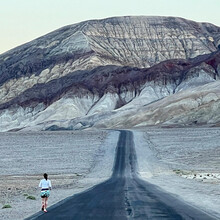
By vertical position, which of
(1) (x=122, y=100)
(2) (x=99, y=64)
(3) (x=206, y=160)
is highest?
(2) (x=99, y=64)

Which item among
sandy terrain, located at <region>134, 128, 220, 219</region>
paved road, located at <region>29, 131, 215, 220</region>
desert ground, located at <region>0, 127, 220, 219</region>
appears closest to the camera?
paved road, located at <region>29, 131, 215, 220</region>

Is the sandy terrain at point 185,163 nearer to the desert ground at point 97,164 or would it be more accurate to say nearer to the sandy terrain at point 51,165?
the desert ground at point 97,164

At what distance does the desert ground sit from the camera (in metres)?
28.4

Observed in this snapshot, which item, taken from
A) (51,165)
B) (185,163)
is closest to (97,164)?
(51,165)

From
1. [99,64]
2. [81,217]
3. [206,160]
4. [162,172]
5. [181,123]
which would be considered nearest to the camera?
[81,217]

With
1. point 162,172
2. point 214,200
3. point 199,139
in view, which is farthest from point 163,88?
point 214,200

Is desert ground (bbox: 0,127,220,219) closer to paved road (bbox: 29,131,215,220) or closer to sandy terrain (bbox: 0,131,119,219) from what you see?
sandy terrain (bbox: 0,131,119,219)

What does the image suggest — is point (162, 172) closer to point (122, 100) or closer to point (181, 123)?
point (181, 123)

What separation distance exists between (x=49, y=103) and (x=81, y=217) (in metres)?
163

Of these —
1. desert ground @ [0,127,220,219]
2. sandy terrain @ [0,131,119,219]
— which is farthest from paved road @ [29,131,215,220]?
sandy terrain @ [0,131,119,219]

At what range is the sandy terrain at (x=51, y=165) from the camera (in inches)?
1134

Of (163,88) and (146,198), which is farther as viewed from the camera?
(163,88)

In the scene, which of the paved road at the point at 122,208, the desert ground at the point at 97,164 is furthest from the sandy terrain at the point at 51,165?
the paved road at the point at 122,208

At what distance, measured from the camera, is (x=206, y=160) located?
195 ft
